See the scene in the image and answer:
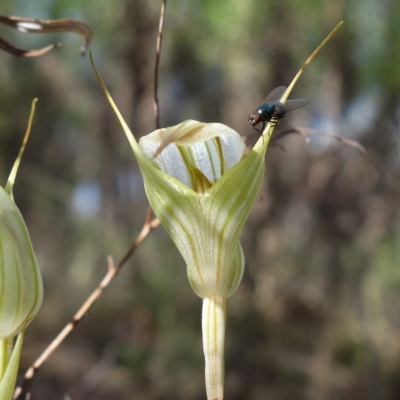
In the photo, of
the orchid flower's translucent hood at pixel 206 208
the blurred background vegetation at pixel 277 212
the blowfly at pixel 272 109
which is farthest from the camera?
the blurred background vegetation at pixel 277 212

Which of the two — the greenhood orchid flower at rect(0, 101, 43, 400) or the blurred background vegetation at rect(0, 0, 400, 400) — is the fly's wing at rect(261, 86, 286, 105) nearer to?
the greenhood orchid flower at rect(0, 101, 43, 400)

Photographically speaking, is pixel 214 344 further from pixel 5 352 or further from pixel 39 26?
pixel 39 26

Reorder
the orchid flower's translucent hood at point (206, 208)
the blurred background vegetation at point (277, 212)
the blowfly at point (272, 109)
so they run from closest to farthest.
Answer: the orchid flower's translucent hood at point (206, 208) → the blowfly at point (272, 109) → the blurred background vegetation at point (277, 212)

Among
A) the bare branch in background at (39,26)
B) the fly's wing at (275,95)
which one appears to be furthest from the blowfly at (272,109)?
the bare branch in background at (39,26)

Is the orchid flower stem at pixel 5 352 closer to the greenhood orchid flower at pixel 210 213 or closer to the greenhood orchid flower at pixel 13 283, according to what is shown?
the greenhood orchid flower at pixel 13 283

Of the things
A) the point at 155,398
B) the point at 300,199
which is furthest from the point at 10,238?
the point at 300,199

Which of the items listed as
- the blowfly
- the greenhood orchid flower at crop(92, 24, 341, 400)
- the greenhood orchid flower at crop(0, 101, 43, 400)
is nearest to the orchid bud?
the greenhood orchid flower at crop(0, 101, 43, 400)
